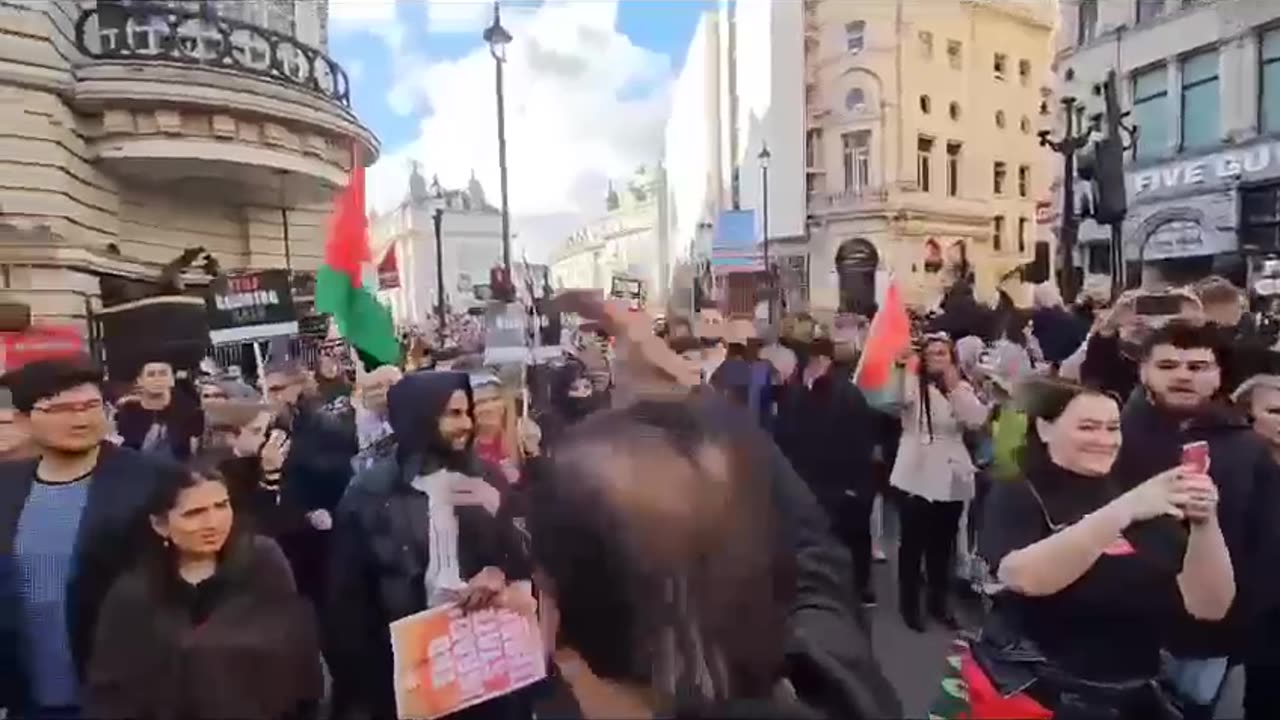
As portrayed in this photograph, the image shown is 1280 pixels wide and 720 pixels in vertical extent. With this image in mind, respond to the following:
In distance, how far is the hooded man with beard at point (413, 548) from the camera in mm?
2256

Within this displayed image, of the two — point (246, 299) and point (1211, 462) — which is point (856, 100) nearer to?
point (1211, 462)

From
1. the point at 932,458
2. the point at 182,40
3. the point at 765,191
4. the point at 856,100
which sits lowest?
the point at 932,458

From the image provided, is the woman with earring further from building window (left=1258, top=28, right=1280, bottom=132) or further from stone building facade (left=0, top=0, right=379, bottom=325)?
building window (left=1258, top=28, right=1280, bottom=132)

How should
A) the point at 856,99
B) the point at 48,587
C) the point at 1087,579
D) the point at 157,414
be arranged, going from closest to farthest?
1. the point at 1087,579
2. the point at 48,587
3. the point at 856,99
4. the point at 157,414

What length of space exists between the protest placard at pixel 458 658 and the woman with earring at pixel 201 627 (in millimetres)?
246

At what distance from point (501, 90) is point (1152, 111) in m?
1.94

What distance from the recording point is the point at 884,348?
3.50 metres

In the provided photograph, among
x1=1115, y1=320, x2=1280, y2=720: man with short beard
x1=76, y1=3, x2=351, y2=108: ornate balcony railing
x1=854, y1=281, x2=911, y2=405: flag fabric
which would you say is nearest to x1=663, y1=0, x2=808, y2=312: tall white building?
x1=854, y1=281, x2=911, y2=405: flag fabric

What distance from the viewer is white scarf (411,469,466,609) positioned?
88.4 inches

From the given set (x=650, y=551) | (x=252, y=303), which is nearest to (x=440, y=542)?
(x=650, y=551)

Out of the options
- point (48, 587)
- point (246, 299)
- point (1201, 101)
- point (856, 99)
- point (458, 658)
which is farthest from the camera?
point (246, 299)

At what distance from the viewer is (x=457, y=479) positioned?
234 centimetres

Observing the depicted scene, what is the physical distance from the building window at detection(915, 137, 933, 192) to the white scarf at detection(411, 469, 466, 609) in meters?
1.63

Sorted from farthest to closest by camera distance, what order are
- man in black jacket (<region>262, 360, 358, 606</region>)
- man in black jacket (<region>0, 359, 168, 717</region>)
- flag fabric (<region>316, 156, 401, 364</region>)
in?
flag fabric (<region>316, 156, 401, 364</region>), man in black jacket (<region>262, 360, 358, 606</region>), man in black jacket (<region>0, 359, 168, 717</region>)
